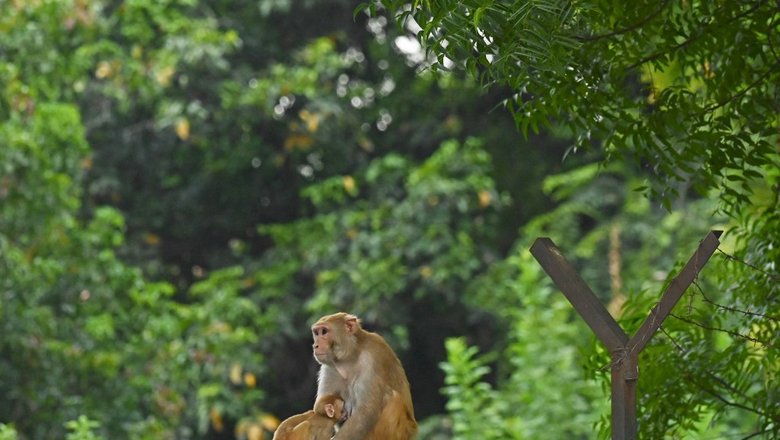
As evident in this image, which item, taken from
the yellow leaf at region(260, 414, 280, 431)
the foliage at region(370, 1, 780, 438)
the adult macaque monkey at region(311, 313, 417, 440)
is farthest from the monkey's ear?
the yellow leaf at region(260, 414, 280, 431)

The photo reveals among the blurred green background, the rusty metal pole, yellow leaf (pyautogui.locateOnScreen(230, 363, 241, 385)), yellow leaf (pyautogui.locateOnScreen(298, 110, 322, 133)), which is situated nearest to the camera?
the rusty metal pole

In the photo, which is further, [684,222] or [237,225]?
[237,225]

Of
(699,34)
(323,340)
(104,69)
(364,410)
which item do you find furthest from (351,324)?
(104,69)

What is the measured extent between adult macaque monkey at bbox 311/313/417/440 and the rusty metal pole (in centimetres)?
98

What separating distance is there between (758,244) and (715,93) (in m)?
0.61

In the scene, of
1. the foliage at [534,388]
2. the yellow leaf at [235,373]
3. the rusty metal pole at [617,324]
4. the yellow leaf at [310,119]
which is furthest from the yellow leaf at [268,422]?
the rusty metal pole at [617,324]

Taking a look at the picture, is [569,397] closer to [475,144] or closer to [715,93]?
[475,144]

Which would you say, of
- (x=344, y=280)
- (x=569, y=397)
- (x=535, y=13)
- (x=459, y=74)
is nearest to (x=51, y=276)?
(x=344, y=280)

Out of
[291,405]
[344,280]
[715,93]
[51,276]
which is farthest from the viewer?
[291,405]

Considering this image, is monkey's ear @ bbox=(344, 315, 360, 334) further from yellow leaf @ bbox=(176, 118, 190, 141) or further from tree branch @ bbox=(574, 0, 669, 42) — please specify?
yellow leaf @ bbox=(176, 118, 190, 141)

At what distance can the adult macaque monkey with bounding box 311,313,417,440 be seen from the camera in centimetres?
473

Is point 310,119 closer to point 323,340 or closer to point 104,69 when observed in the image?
point 104,69

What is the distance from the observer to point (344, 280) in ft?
40.0

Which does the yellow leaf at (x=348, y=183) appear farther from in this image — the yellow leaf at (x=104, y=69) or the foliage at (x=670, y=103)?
the foliage at (x=670, y=103)
